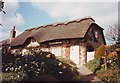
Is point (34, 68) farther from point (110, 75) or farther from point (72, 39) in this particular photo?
point (72, 39)

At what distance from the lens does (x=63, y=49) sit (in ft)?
94.3

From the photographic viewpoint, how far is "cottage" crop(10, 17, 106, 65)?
27.4m

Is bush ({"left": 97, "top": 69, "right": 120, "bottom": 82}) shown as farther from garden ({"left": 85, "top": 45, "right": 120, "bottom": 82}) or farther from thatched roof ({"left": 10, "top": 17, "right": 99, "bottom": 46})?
thatched roof ({"left": 10, "top": 17, "right": 99, "bottom": 46})

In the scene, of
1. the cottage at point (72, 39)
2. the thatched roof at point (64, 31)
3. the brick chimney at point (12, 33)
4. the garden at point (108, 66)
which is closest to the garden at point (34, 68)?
the garden at point (108, 66)

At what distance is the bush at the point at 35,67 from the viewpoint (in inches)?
452

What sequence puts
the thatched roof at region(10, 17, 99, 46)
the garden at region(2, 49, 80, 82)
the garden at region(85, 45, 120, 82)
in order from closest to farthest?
1. the garden at region(2, 49, 80, 82)
2. the garden at region(85, 45, 120, 82)
3. the thatched roof at region(10, 17, 99, 46)

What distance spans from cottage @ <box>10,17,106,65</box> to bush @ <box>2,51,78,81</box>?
12.2 m

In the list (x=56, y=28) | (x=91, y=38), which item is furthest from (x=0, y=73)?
(x=56, y=28)

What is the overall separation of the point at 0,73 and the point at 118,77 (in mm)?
8632

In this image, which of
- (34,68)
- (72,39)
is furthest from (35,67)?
(72,39)

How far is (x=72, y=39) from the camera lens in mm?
27984

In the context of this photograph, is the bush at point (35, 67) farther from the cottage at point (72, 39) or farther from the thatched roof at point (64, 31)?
the thatched roof at point (64, 31)

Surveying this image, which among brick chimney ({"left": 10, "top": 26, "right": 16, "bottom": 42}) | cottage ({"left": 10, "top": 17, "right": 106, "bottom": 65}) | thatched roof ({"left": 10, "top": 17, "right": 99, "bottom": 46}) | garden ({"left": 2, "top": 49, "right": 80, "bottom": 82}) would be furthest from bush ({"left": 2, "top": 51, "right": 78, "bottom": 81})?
brick chimney ({"left": 10, "top": 26, "right": 16, "bottom": 42})

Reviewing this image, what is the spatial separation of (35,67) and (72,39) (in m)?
16.1
